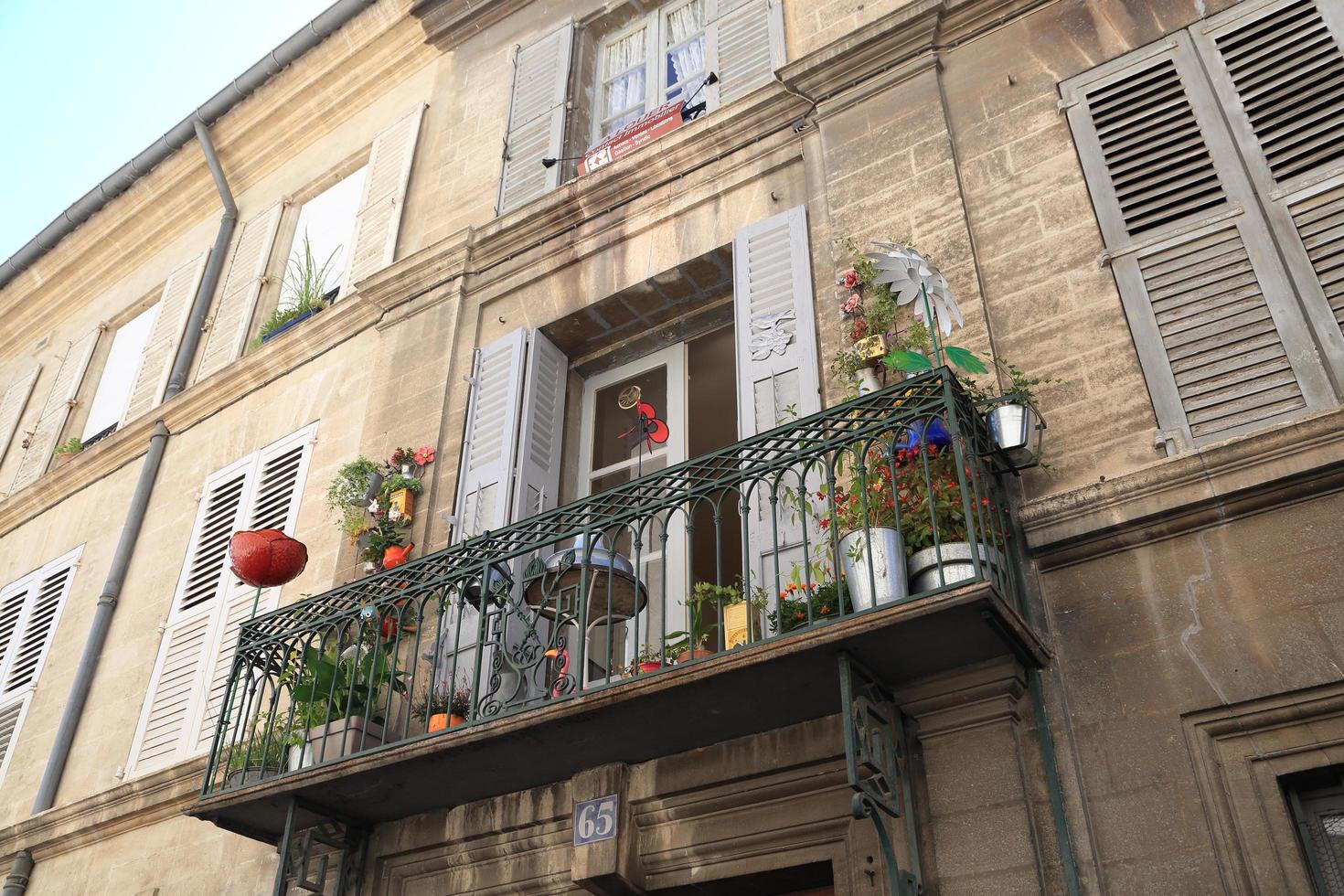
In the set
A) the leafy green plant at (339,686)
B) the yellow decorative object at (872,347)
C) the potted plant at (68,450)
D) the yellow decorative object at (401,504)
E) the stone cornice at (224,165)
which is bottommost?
the leafy green plant at (339,686)

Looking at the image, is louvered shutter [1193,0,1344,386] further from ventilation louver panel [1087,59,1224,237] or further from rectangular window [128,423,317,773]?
rectangular window [128,423,317,773]

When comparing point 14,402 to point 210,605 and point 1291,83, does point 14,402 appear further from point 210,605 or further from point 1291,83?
point 1291,83

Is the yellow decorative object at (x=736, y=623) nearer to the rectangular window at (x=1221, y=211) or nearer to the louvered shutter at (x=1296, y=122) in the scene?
the rectangular window at (x=1221, y=211)

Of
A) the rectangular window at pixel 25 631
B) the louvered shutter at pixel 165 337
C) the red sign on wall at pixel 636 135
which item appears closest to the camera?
the red sign on wall at pixel 636 135

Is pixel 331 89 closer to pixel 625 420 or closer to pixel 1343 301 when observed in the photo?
pixel 625 420

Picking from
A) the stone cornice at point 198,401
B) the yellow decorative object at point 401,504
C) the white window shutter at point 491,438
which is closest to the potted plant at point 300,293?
the stone cornice at point 198,401

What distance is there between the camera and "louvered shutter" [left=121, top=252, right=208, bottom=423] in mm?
10367

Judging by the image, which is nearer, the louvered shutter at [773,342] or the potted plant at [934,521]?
the potted plant at [934,521]

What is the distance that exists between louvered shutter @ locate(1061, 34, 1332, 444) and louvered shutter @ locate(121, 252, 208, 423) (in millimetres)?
7659

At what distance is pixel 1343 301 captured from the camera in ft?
15.7

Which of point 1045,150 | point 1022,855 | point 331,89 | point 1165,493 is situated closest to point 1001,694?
point 1022,855

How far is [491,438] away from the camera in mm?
7066

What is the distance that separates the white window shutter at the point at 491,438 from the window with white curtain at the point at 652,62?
213cm

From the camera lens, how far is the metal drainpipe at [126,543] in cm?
804
